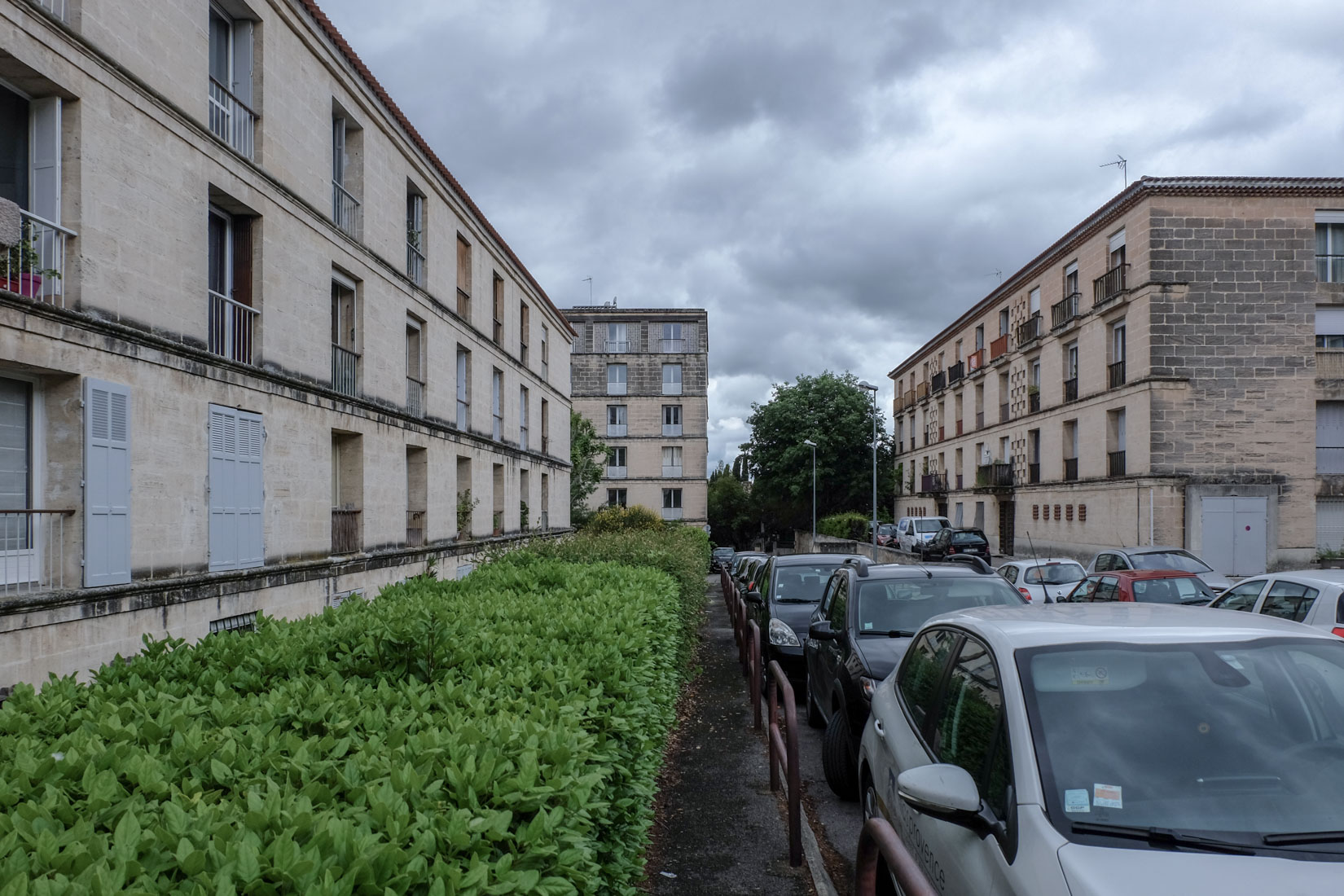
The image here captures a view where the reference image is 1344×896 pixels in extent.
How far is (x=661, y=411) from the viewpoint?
50.3 meters

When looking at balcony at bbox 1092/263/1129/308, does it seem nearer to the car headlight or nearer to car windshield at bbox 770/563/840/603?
car windshield at bbox 770/563/840/603

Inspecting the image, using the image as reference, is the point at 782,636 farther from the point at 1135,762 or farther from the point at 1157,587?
the point at 1157,587

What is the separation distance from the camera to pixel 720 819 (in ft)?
18.9

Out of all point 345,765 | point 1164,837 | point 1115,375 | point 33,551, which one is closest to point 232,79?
point 33,551

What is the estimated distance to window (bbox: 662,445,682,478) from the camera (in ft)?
164

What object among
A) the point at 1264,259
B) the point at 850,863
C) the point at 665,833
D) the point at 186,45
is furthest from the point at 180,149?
the point at 1264,259

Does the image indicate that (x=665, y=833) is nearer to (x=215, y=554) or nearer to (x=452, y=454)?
(x=215, y=554)

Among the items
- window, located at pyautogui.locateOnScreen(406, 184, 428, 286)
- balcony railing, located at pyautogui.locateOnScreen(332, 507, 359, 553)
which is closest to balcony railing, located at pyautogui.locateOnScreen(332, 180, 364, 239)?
window, located at pyautogui.locateOnScreen(406, 184, 428, 286)

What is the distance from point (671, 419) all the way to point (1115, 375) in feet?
87.2

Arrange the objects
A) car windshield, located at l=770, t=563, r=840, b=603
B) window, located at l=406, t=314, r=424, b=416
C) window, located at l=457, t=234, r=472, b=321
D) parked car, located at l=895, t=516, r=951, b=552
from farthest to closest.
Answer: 1. parked car, located at l=895, t=516, r=951, b=552
2. window, located at l=457, t=234, r=472, b=321
3. window, located at l=406, t=314, r=424, b=416
4. car windshield, located at l=770, t=563, r=840, b=603

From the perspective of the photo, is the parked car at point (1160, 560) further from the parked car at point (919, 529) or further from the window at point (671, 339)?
the window at point (671, 339)

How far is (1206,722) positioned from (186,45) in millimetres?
12400

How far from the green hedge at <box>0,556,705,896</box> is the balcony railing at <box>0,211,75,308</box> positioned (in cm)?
576

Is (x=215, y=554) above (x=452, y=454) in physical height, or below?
below
